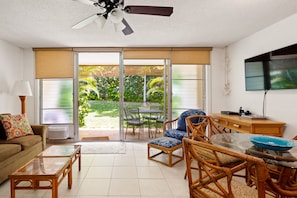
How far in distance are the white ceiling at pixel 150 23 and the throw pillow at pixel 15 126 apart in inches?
62.9

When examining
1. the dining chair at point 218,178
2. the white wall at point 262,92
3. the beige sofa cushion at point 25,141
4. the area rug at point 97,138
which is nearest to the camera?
the dining chair at point 218,178

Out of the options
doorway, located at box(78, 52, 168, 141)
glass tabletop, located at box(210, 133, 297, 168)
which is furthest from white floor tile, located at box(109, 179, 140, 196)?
doorway, located at box(78, 52, 168, 141)

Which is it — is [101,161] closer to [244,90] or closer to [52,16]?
[52,16]

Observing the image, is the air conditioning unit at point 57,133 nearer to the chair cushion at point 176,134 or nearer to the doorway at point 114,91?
the doorway at point 114,91

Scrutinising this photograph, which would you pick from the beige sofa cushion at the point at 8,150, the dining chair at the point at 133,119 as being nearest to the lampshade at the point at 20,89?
the beige sofa cushion at the point at 8,150

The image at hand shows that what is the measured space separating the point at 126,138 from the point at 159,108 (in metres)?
1.23

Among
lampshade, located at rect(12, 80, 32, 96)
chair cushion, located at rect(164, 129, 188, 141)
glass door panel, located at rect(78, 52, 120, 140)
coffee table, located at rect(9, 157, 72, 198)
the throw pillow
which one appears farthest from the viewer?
glass door panel, located at rect(78, 52, 120, 140)

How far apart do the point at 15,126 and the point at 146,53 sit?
304 cm

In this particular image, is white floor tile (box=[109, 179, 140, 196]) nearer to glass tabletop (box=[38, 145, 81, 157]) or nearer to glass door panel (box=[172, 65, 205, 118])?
glass tabletop (box=[38, 145, 81, 157])

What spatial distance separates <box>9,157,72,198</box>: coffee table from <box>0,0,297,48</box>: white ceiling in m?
2.00

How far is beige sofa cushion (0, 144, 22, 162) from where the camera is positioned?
2314 mm

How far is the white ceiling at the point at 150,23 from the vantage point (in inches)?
89.7

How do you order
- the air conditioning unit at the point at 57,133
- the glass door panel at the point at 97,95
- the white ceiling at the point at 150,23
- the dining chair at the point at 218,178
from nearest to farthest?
the dining chair at the point at 218,178 → the white ceiling at the point at 150,23 → the air conditioning unit at the point at 57,133 → the glass door panel at the point at 97,95

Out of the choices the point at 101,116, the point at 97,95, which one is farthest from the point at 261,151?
the point at 101,116
